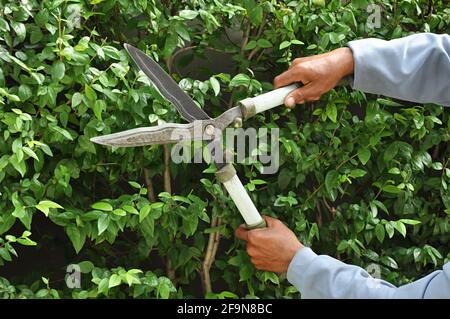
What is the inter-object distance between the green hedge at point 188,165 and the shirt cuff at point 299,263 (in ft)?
1.01

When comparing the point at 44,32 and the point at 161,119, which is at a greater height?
the point at 44,32

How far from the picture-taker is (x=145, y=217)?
1734mm

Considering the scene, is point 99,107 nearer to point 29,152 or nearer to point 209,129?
point 29,152

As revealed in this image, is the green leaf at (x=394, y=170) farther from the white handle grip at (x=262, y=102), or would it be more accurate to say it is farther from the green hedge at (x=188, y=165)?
the white handle grip at (x=262, y=102)

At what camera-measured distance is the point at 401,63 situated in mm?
1649

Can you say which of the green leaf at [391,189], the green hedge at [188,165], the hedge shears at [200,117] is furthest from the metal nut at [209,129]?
the green leaf at [391,189]

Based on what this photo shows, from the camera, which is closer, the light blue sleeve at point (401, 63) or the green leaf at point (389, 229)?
the light blue sleeve at point (401, 63)

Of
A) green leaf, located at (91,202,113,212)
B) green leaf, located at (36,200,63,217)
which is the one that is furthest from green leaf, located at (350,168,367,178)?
green leaf, located at (36,200,63,217)

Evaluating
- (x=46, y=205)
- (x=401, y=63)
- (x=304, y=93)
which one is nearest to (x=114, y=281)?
(x=46, y=205)

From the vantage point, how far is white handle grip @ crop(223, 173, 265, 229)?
1555mm

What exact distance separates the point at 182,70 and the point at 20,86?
1.74ft

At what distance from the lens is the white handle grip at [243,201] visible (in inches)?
61.2
